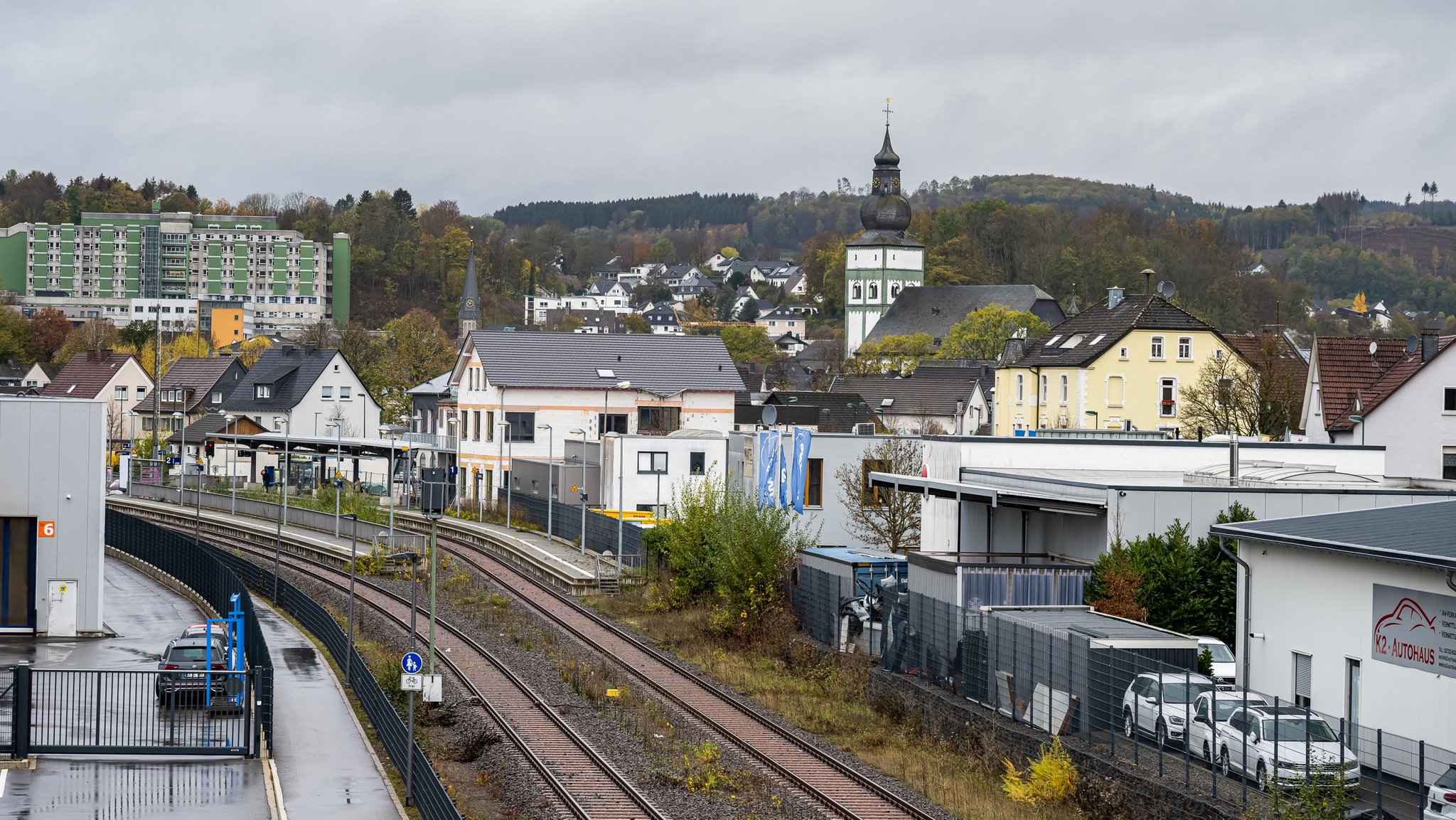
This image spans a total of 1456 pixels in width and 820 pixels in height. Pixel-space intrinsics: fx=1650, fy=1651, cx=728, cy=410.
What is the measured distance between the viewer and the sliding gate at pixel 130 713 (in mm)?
23047

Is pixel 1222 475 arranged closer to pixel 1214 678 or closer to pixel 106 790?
pixel 1214 678

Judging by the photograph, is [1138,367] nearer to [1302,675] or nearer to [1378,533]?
[1302,675]

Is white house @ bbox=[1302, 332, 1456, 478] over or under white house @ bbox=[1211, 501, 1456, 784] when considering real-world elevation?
over

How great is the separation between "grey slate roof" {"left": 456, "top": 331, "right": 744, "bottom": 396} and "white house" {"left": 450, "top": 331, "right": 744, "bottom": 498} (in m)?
0.03

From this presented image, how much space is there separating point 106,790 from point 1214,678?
14.6 metres

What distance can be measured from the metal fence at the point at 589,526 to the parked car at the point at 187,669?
17.2 meters

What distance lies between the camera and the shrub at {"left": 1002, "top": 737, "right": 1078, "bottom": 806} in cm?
2233

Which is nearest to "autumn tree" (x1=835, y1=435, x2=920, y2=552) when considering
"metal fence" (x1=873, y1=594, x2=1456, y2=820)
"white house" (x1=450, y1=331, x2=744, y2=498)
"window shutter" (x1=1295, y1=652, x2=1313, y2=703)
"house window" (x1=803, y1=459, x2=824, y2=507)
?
"house window" (x1=803, y1=459, x2=824, y2=507)

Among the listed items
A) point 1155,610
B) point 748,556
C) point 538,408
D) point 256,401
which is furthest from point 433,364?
point 1155,610

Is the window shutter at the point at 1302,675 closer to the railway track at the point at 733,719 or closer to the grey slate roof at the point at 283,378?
the railway track at the point at 733,719

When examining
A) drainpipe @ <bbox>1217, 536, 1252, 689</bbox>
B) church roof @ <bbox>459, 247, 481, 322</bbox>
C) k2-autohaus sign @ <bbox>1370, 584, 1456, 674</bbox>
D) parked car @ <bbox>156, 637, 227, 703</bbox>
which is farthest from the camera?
church roof @ <bbox>459, 247, 481, 322</bbox>

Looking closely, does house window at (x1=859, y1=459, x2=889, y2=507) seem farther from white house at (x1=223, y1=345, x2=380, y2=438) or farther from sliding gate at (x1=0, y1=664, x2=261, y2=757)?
white house at (x1=223, y1=345, x2=380, y2=438)

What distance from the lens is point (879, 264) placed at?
167500 millimetres

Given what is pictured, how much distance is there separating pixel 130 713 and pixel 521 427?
4141 cm
